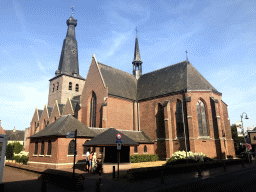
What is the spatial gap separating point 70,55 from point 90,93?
71.9 ft

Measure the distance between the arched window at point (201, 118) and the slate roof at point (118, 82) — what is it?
12.3 metres

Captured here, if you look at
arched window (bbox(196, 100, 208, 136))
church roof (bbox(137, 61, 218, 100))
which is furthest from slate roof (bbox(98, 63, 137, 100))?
arched window (bbox(196, 100, 208, 136))

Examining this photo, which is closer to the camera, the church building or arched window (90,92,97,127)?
the church building

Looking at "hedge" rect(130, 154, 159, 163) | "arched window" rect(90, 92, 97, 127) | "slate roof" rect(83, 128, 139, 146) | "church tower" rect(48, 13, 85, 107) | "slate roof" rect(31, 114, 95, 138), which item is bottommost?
"hedge" rect(130, 154, 159, 163)

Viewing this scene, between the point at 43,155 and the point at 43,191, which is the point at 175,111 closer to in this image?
the point at 43,155

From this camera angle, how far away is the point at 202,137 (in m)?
28.1

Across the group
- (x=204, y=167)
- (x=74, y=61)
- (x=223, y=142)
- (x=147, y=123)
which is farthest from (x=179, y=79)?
(x=74, y=61)

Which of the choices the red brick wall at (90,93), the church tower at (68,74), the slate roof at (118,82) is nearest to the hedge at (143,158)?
the red brick wall at (90,93)

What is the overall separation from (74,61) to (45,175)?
43.4 meters

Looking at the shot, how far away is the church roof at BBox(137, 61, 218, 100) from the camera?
31.0 metres

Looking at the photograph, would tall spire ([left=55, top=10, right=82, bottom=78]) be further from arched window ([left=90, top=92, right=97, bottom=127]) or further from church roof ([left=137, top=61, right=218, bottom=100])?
church roof ([left=137, top=61, right=218, bottom=100])

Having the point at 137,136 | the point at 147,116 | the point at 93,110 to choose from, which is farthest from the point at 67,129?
the point at 147,116

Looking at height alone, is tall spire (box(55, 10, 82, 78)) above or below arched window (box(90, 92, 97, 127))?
above

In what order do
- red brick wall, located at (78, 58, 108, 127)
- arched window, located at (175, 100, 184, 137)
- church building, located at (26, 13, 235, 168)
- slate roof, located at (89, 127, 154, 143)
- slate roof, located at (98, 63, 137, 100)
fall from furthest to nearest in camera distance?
slate roof, located at (98, 63, 137, 100) < red brick wall, located at (78, 58, 108, 127) < slate roof, located at (89, 127, 154, 143) < arched window, located at (175, 100, 184, 137) < church building, located at (26, 13, 235, 168)
